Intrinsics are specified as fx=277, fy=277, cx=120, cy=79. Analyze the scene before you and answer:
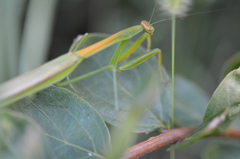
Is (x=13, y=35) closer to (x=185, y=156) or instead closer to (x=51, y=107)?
(x=51, y=107)

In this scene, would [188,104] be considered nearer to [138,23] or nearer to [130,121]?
[138,23]

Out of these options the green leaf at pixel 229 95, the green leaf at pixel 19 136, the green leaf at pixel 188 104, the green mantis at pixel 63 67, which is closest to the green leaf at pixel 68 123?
the green mantis at pixel 63 67

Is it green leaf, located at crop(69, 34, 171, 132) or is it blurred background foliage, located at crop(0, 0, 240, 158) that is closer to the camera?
green leaf, located at crop(69, 34, 171, 132)

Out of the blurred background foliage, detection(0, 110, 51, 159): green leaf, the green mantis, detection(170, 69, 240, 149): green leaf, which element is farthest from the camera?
the blurred background foliage

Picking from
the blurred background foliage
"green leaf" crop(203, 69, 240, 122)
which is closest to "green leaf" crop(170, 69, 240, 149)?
"green leaf" crop(203, 69, 240, 122)

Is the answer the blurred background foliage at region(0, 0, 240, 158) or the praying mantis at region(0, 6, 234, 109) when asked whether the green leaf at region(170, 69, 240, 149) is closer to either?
the praying mantis at region(0, 6, 234, 109)

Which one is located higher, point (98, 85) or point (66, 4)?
point (66, 4)

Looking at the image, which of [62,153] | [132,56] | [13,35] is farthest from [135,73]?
[13,35]
